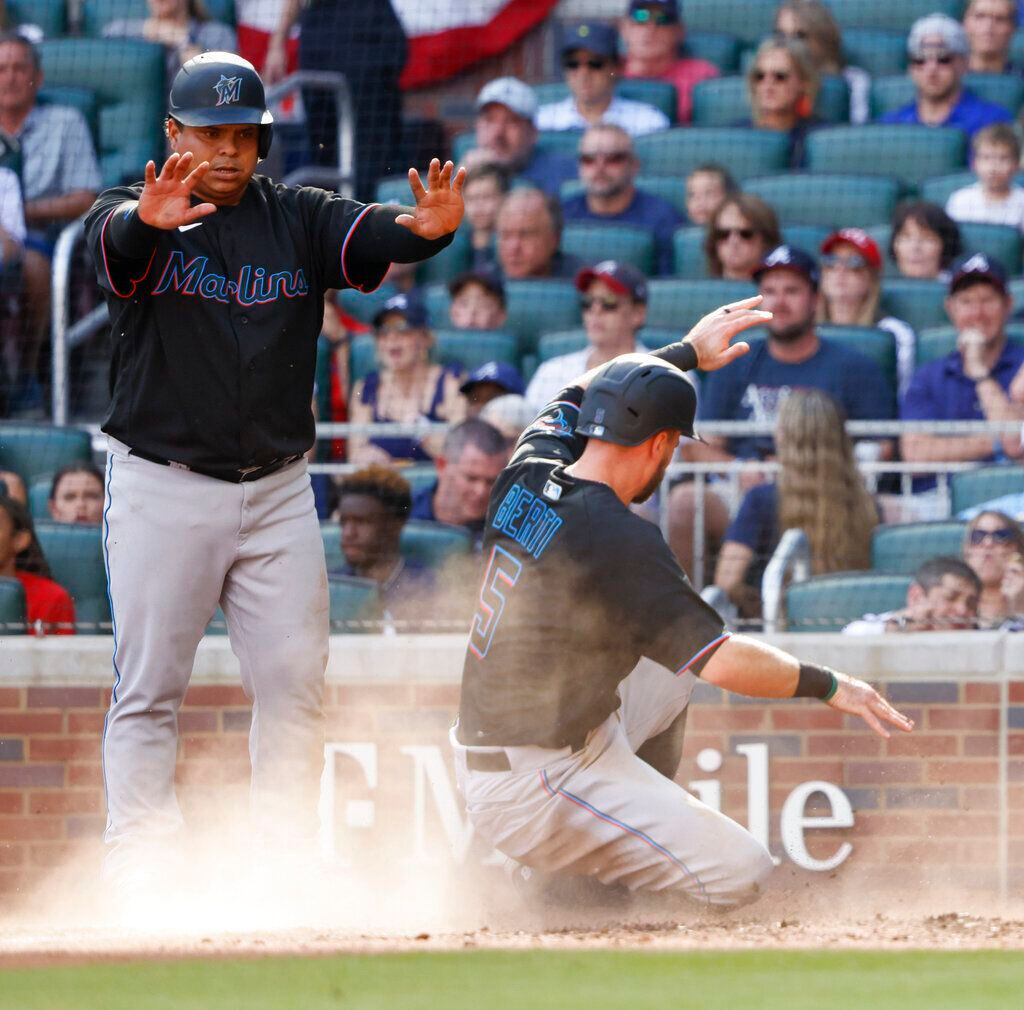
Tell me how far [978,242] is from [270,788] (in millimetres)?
4854

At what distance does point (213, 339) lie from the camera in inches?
160

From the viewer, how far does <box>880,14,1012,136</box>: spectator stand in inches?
334

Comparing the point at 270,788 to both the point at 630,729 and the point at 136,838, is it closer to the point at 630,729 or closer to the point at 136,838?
the point at 136,838

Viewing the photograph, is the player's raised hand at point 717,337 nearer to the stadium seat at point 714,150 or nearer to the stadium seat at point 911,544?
the stadium seat at point 911,544

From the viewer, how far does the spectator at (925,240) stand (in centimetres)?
765

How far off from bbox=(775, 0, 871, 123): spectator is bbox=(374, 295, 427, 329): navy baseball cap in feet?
9.22

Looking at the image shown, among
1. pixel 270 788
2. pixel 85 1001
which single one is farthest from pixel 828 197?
pixel 85 1001

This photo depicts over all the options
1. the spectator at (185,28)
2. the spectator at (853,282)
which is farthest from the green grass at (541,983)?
the spectator at (185,28)

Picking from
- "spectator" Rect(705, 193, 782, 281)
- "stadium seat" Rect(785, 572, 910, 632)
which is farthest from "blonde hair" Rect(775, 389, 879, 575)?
"spectator" Rect(705, 193, 782, 281)

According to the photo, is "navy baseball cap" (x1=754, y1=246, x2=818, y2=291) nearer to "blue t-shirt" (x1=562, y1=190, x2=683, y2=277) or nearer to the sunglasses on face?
"blue t-shirt" (x1=562, y1=190, x2=683, y2=277)

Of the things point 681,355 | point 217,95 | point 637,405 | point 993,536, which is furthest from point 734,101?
point 217,95

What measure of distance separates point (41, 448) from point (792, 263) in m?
2.84

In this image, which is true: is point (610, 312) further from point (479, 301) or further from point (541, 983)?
point (541, 983)

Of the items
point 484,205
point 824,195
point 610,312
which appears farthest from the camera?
point 824,195
